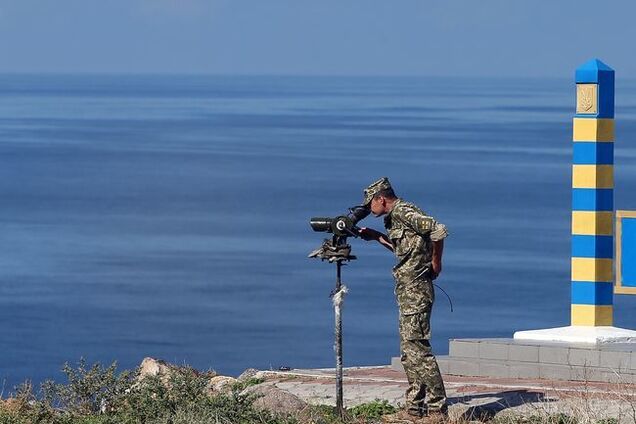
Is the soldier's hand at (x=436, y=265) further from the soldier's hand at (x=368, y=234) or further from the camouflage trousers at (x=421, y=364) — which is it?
the soldier's hand at (x=368, y=234)

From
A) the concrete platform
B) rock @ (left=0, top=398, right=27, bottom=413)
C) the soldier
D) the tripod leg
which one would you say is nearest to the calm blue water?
the concrete platform

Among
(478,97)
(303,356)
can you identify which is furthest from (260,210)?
(478,97)

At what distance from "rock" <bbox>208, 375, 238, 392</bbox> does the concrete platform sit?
5.06 feet

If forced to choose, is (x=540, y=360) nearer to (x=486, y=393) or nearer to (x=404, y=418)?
(x=486, y=393)

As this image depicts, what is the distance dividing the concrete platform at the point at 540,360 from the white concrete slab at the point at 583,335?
0.45 ft

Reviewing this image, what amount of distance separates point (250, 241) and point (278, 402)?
37.4 metres

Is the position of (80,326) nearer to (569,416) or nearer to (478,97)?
(569,416)

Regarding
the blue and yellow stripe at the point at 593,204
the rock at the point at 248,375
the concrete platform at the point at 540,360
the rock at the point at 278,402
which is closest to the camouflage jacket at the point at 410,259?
the rock at the point at 278,402

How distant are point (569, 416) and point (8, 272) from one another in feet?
116

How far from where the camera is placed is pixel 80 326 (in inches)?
1641

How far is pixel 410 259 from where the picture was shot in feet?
43.1

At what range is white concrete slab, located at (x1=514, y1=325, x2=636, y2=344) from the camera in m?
16.2

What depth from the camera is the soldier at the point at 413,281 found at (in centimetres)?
1309

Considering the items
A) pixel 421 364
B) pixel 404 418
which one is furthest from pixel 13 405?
pixel 421 364
